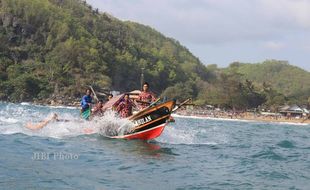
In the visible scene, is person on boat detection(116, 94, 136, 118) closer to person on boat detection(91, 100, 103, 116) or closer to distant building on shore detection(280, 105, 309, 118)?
person on boat detection(91, 100, 103, 116)

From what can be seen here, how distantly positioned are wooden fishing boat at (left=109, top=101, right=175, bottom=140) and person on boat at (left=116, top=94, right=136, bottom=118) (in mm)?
821

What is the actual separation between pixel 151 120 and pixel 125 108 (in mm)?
1649

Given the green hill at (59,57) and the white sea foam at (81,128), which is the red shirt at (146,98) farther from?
the green hill at (59,57)

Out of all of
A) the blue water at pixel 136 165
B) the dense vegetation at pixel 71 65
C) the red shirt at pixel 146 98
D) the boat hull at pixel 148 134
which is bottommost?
the blue water at pixel 136 165

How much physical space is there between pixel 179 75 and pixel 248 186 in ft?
466

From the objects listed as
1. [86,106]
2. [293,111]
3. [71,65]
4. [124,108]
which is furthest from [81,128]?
[293,111]

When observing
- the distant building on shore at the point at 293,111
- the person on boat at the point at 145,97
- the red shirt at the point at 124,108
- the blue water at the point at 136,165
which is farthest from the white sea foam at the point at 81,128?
the distant building on shore at the point at 293,111

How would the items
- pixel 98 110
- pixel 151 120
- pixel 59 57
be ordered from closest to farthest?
1. pixel 151 120
2. pixel 98 110
3. pixel 59 57

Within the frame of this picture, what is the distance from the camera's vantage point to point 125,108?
1908 cm

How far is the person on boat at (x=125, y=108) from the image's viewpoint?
1908 cm

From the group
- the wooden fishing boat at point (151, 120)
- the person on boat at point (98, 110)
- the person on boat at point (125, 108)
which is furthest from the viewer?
the person on boat at point (98, 110)

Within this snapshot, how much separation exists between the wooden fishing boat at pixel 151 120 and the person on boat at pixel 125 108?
0.82 m

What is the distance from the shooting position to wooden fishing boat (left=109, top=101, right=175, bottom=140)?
58.2 feet

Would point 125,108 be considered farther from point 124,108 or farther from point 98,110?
point 98,110
